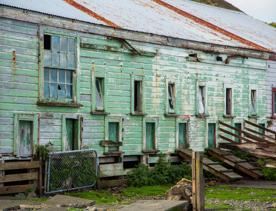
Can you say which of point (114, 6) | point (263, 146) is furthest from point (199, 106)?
point (114, 6)

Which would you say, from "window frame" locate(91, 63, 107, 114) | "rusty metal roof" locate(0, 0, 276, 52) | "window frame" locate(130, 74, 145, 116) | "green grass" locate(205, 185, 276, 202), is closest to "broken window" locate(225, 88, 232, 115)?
"rusty metal roof" locate(0, 0, 276, 52)

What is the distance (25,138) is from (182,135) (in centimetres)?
852

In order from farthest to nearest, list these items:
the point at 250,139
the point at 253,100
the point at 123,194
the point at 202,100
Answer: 1. the point at 253,100
2. the point at 250,139
3. the point at 202,100
4. the point at 123,194

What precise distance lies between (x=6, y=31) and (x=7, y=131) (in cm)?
290

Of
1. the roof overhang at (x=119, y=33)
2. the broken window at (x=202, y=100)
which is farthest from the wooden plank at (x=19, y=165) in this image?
the broken window at (x=202, y=100)

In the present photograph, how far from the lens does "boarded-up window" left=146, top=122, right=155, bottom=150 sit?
25.3 m

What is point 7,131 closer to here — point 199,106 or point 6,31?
point 6,31

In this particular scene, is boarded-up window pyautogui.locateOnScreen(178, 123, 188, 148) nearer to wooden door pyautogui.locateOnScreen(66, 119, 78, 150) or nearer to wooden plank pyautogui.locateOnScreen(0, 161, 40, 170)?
wooden door pyautogui.locateOnScreen(66, 119, 78, 150)

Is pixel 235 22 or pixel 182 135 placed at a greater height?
pixel 235 22

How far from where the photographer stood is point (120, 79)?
24.0 metres

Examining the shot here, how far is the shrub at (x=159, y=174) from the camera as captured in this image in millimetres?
23688

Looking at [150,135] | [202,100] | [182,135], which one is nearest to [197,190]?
[150,135]

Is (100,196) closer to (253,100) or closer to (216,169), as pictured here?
(216,169)

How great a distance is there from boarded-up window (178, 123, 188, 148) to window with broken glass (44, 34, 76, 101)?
6.36 m
